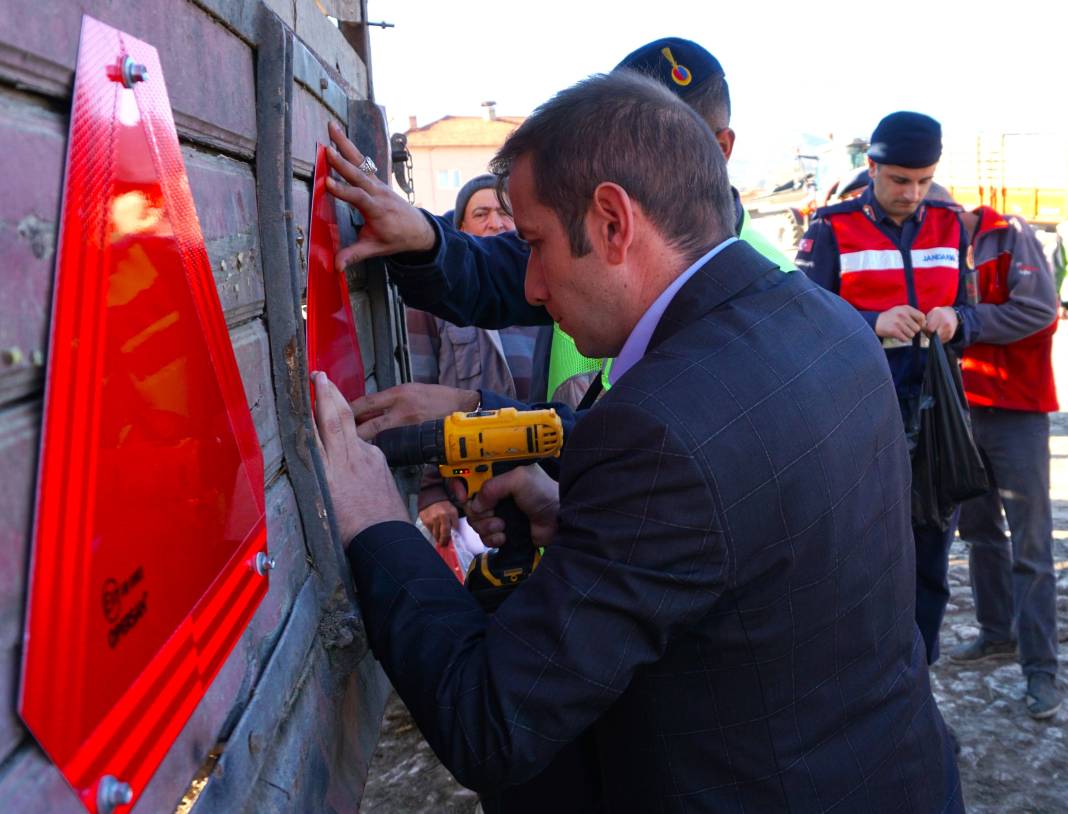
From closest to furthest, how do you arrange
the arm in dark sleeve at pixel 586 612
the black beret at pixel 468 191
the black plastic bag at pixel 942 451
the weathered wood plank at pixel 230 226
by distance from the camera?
the weathered wood plank at pixel 230 226
the arm in dark sleeve at pixel 586 612
the black plastic bag at pixel 942 451
the black beret at pixel 468 191

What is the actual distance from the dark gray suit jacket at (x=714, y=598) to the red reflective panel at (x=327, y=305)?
326 mm

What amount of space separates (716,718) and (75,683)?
3.28 feet

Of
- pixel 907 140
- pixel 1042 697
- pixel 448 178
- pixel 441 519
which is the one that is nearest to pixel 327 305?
pixel 441 519

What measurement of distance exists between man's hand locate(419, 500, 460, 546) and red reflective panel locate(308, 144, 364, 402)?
162 cm

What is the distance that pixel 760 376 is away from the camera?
1350 millimetres

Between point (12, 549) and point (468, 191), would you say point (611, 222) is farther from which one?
point (468, 191)

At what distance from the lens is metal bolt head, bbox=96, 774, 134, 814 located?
27.4 inches

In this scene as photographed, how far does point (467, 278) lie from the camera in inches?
91.8

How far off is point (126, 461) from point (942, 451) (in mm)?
3285

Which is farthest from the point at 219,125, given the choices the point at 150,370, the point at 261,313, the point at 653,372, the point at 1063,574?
the point at 1063,574

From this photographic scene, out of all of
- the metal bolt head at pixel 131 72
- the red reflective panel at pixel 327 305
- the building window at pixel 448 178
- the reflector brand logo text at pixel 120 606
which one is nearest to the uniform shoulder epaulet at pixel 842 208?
the red reflective panel at pixel 327 305

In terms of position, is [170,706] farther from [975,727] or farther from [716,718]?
[975,727]

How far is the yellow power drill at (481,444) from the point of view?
1.92 m

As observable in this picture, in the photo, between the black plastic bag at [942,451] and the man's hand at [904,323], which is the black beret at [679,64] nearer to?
the man's hand at [904,323]
